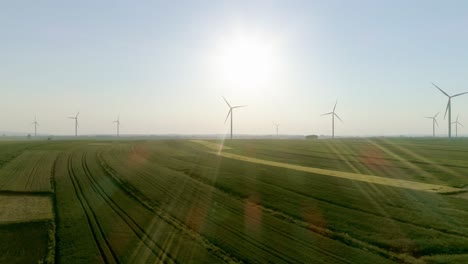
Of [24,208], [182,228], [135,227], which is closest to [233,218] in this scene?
[182,228]

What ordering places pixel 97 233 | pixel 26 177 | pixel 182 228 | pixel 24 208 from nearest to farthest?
pixel 97 233 < pixel 182 228 < pixel 24 208 < pixel 26 177

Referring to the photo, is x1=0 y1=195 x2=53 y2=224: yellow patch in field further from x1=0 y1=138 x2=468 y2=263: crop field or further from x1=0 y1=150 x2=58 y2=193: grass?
x1=0 y1=150 x2=58 y2=193: grass

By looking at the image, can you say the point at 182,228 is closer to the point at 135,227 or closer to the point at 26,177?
the point at 135,227

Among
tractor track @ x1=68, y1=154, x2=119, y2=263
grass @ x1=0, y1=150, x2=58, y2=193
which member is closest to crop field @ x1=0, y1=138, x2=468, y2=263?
tractor track @ x1=68, y1=154, x2=119, y2=263

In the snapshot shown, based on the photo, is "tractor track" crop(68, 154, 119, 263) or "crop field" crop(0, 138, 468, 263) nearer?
"tractor track" crop(68, 154, 119, 263)

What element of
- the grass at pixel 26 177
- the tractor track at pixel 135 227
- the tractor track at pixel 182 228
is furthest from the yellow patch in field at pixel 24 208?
the tractor track at pixel 182 228

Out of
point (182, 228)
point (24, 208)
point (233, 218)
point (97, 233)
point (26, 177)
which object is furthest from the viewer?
point (26, 177)

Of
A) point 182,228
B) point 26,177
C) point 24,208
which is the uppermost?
point 26,177

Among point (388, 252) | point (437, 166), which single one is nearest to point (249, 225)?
point (388, 252)

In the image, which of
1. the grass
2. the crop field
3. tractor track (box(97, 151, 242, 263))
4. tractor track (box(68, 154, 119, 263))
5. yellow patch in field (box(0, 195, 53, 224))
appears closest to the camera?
tractor track (box(68, 154, 119, 263))

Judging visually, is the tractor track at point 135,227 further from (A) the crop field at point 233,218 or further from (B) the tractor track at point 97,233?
(B) the tractor track at point 97,233
